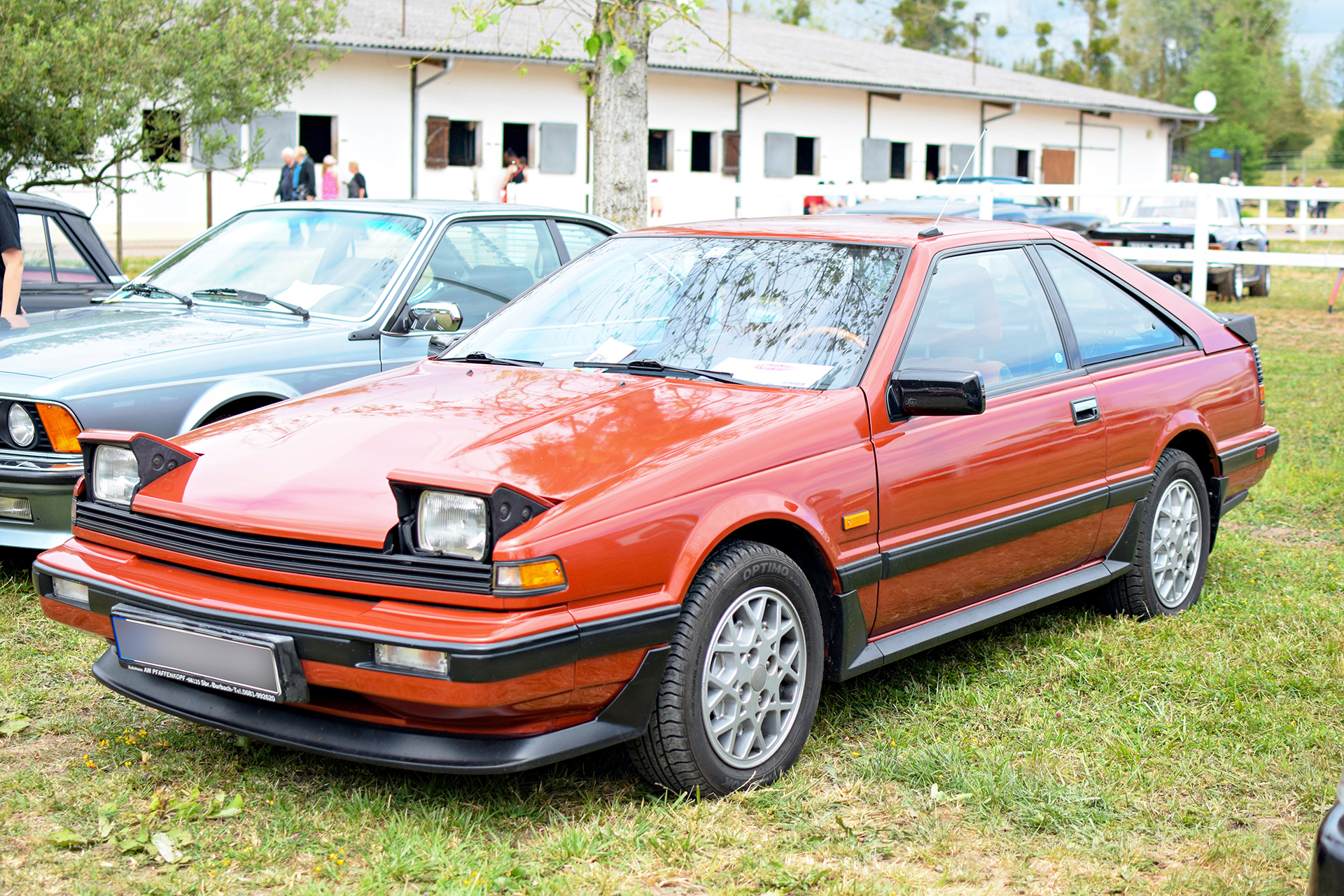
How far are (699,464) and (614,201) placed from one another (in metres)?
7.03

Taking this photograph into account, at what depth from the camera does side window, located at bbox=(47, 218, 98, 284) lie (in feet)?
24.2

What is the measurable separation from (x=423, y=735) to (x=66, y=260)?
5.46 meters

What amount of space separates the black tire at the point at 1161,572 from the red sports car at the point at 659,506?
2 cm

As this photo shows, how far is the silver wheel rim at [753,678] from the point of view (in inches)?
130

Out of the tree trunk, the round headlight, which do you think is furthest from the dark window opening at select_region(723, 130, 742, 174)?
the round headlight

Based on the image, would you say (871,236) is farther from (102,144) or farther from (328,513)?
(102,144)

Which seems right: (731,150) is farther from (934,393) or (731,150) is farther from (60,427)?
(934,393)

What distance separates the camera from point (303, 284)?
594 centimetres

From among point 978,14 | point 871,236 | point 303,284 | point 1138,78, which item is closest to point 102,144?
point 303,284

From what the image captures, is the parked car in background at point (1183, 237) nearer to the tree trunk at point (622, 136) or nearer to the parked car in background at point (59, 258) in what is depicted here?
the tree trunk at point (622, 136)

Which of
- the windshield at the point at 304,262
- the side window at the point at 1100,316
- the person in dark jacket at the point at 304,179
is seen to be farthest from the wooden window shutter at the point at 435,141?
the side window at the point at 1100,316

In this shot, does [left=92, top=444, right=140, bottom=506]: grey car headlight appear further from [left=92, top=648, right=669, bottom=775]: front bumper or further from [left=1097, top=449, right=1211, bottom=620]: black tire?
[left=1097, top=449, right=1211, bottom=620]: black tire

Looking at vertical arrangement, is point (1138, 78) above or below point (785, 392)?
above

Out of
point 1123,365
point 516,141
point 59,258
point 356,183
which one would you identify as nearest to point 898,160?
point 516,141
